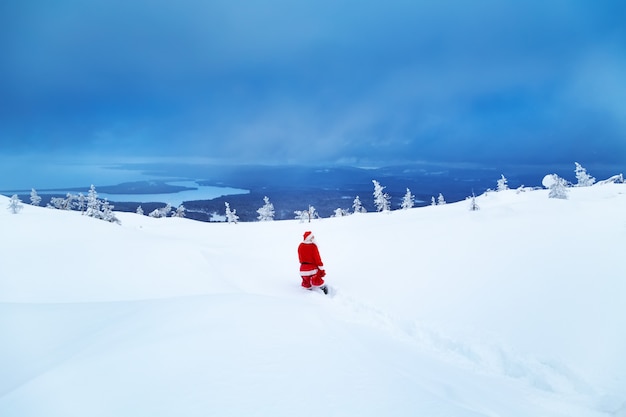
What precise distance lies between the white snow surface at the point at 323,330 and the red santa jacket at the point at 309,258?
67 cm

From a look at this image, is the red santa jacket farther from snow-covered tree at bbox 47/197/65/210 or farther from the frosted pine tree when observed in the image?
snow-covered tree at bbox 47/197/65/210

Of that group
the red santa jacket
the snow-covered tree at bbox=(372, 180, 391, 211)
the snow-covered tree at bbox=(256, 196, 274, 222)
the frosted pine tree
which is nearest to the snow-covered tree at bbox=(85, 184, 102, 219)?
the snow-covered tree at bbox=(256, 196, 274, 222)

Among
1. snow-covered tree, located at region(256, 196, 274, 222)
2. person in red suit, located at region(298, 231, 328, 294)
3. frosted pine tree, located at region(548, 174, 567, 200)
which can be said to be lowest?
snow-covered tree, located at region(256, 196, 274, 222)

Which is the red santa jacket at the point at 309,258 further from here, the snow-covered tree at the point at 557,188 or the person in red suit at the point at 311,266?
the snow-covered tree at the point at 557,188

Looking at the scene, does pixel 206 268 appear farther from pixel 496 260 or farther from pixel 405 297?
pixel 496 260

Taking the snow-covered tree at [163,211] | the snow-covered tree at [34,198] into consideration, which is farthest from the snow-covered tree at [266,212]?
the snow-covered tree at [34,198]

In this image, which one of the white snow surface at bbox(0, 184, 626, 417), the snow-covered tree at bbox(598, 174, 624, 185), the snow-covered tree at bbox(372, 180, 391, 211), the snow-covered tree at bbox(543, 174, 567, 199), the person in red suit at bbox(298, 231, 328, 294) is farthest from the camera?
the snow-covered tree at bbox(372, 180, 391, 211)

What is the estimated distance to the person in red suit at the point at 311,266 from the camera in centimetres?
895

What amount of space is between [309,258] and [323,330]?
4.07 meters

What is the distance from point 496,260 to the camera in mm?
8773

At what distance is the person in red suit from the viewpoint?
29.4 feet

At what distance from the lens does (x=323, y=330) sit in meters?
5.04

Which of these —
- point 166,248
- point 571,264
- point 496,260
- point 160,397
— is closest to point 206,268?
point 166,248

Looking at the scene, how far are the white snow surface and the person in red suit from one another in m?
0.44
